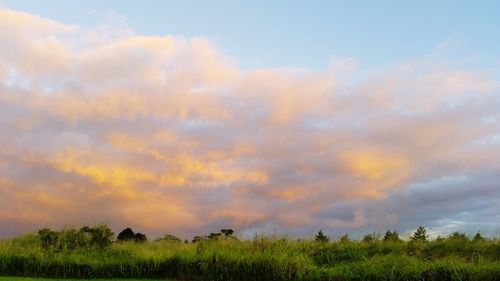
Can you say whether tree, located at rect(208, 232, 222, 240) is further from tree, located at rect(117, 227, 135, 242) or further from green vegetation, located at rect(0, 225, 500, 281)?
tree, located at rect(117, 227, 135, 242)

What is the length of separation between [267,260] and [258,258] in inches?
13.3

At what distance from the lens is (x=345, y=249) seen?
19484 millimetres

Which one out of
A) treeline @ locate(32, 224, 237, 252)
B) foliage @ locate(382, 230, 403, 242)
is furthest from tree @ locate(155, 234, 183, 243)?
foliage @ locate(382, 230, 403, 242)

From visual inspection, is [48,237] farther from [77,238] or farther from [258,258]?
[258,258]

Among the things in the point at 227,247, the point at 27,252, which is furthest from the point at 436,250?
the point at 27,252

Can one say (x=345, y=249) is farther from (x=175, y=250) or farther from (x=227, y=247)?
(x=175, y=250)

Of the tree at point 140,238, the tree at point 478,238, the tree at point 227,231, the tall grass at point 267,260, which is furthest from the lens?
the tree at point 140,238

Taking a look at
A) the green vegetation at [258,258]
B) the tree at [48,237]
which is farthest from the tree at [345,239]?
the tree at [48,237]

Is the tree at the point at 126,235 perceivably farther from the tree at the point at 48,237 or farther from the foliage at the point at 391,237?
the foliage at the point at 391,237

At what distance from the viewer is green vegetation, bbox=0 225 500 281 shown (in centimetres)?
1591

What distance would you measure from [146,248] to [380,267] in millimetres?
8369

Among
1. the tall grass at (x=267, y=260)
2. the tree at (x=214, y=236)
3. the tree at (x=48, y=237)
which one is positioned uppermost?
the tree at (x=48, y=237)

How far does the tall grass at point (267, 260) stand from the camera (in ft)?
51.6

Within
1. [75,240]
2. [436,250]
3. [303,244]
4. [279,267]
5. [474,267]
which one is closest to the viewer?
[474,267]
